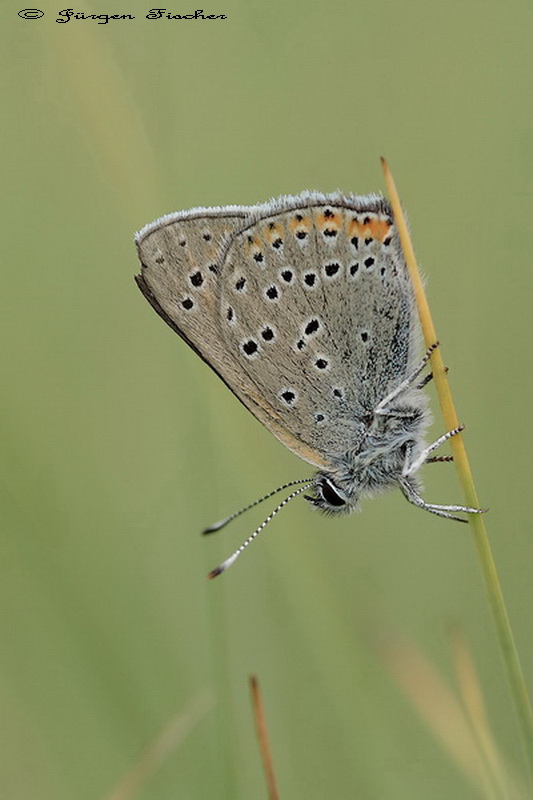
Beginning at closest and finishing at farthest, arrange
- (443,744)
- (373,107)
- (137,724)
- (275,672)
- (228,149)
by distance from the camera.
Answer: (443,744), (137,724), (275,672), (228,149), (373,107)

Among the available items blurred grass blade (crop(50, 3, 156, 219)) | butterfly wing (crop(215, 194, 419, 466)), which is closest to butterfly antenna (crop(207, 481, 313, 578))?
butterfly wing (crop(215, 194, 419, 466))

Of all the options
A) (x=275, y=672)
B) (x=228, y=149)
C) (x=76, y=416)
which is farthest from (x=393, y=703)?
(x=228, y=149)

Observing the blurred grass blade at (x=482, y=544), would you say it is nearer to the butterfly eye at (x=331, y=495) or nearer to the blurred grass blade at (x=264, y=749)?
the blurred grass blade at (x=264, y=749)

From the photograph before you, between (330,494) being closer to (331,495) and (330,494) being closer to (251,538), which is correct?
(331,495)

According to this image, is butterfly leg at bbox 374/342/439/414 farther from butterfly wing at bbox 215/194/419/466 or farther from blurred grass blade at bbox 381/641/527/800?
blurred grass blade at bbox 381/641/527/800

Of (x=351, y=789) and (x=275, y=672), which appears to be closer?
(x=351, y=789)

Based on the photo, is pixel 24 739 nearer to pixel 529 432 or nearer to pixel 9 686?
pixel 9 686

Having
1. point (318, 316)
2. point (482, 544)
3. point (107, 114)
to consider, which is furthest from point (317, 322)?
point (482, 544)
